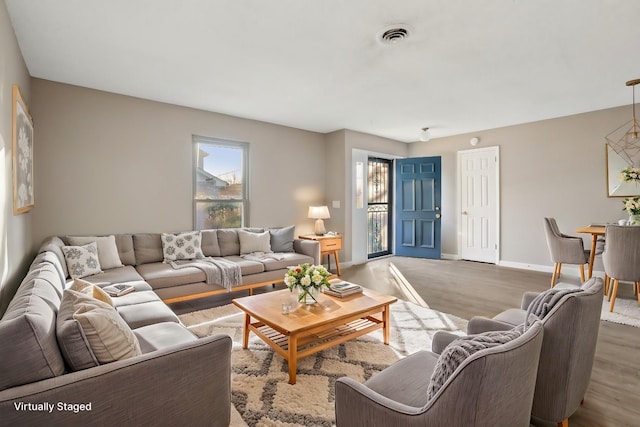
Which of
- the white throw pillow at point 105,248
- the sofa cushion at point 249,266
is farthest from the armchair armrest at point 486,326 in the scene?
the white throw pillow at point 105,248

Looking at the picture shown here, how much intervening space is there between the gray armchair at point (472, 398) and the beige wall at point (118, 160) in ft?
12.4

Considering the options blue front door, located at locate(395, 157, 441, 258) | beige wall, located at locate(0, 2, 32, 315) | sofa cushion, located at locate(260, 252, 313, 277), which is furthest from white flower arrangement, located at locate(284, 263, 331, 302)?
blue front door, located at locate(395, 157, 441, 258)

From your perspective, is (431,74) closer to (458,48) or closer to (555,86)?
(458,48)

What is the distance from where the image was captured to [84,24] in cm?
244

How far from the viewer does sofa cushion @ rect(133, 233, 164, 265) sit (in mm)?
3823

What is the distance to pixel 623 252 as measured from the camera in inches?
130

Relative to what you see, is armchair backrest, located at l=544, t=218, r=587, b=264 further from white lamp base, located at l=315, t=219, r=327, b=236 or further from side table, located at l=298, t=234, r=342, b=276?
white lamp base, located at l=315, t=219, r=327, b=236

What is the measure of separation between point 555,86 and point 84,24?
473cm

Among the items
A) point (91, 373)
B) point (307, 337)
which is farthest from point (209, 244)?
point (91, 373)

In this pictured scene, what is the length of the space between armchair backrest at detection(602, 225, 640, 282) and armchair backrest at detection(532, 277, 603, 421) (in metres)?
2.46

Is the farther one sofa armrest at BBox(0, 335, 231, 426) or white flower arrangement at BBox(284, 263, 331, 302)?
white flower arrangement at BBox(284, 263, 331, 302)

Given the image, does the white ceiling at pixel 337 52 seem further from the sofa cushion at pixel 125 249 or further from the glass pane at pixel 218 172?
the sofa cushion at pixel 125 249

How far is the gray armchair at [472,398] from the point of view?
94 cm

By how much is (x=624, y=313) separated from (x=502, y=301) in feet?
3.66
